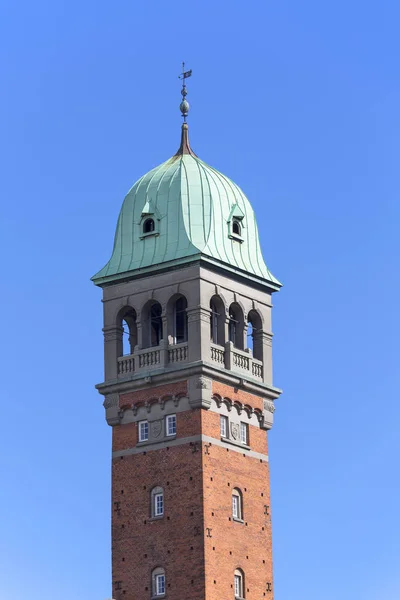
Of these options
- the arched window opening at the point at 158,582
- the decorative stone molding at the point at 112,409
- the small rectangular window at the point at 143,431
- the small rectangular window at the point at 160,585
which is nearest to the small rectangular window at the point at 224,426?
the small rectangular window at the point at 143,431

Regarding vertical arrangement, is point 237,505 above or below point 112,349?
below

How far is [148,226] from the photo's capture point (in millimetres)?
155250

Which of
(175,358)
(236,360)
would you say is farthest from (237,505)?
(175,358)

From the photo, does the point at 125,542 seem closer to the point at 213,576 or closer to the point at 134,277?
the point at 213,576

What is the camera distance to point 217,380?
5925 inches

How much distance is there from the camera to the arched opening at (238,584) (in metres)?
147

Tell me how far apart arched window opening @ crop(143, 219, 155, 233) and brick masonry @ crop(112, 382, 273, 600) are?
10183 mm

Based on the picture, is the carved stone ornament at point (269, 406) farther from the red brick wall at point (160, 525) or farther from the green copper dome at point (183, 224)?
the red brick wall at point (160, 525)

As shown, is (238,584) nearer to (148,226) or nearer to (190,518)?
(190,518)

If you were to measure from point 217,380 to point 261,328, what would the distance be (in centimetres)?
642

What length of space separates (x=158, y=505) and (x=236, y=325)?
→ 1283 centimetres

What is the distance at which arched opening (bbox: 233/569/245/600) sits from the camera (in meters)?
147

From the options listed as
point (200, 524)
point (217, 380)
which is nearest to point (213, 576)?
point (200, 524)

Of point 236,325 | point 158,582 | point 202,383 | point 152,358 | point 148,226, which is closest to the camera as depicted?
point 158,582
